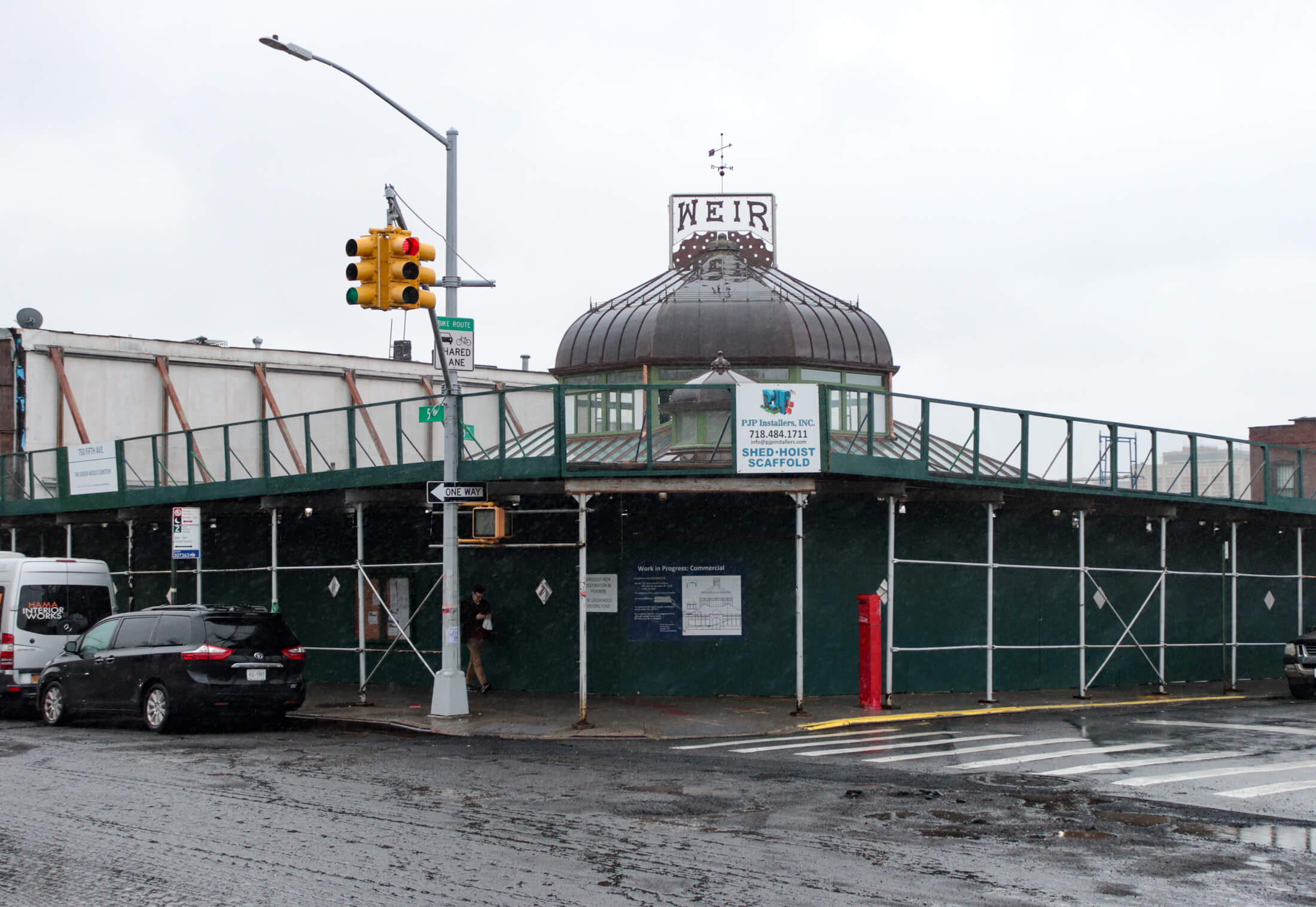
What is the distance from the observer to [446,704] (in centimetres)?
1902

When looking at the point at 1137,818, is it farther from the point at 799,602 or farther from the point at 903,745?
the point at 799,602

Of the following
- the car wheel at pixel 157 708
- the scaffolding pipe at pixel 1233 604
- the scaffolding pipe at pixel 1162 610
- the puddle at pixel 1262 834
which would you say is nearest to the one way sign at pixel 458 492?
the car wheel at pixel 157 708

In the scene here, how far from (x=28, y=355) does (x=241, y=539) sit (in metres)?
12.8

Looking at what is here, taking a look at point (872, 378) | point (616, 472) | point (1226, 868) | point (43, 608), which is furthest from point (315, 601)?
point (1226, 868)

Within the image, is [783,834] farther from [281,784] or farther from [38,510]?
[38,510]

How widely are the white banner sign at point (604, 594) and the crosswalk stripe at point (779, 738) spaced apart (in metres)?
4.52

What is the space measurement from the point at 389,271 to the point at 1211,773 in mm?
10497

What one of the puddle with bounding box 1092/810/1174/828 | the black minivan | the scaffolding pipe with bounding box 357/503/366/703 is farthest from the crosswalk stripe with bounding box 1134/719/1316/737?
the black minivan

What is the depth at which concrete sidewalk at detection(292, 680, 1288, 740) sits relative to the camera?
17844mm

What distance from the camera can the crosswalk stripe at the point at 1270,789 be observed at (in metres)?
12.4

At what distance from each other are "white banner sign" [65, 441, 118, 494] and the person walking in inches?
389

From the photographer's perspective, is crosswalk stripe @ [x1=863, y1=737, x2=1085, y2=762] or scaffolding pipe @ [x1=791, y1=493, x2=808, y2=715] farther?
scaffolding pipe @ [x1=791, y1=493, x2=808, y2=715]

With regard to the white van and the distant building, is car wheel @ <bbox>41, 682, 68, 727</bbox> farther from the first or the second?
the distant building

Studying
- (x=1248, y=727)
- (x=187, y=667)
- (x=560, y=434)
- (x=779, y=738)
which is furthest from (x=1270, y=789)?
(x=187, y=667)
